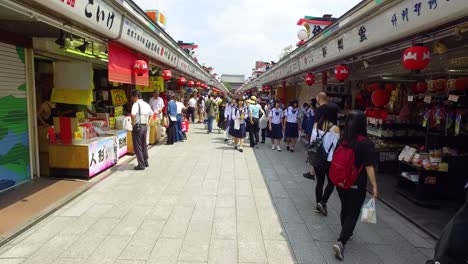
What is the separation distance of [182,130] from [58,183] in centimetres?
679

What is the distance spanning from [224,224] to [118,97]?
729cm

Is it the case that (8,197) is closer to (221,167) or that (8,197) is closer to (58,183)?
(58,183)

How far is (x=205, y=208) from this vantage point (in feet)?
18.4

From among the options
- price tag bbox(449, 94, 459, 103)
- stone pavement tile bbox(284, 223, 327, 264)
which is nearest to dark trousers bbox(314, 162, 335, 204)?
stone pavement tile bbox(284, 223, 327, 264)

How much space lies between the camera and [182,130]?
13.2m

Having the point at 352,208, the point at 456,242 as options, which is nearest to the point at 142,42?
the point at 352,208

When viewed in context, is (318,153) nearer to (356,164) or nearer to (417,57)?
(356,164)

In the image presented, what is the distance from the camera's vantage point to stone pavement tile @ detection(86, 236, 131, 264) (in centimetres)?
382

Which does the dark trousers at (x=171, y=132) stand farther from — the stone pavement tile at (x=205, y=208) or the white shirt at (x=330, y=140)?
the white shirt at (x=330, y=140)

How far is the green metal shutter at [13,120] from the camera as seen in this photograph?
5828 millimetres

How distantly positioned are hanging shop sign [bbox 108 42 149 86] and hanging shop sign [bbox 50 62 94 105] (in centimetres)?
62

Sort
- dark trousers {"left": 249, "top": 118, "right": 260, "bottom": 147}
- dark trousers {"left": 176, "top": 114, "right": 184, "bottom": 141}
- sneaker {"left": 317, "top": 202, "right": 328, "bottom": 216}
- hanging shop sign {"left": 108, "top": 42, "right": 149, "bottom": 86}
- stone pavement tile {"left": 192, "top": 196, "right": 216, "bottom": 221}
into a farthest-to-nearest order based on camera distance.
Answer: dark trousers {"left": 176, "top": 114, "right": 184, "bottom": 141} < dark trousers {"left": 249, "top": 118, "right": 260, "bottom": 147} < hanging shop sign {"left": 108, "top": 42, "right": 149, "bottom": 86} < sneaker {"left": 317, "top": 202, "right": 328, "bottom": 216} < stone pavement tile {"left": 192, "top": 196, "right": 216, "bottom": 221}

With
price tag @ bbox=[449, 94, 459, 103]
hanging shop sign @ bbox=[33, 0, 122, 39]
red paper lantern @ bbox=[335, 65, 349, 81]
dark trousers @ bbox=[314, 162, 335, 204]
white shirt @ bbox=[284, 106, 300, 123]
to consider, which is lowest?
dark trousers @ bbox=[314, 162, 335, 204]

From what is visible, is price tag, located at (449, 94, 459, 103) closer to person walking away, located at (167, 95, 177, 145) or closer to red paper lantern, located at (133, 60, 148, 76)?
red paper lantern, located at (133, 60, 148, 76)
